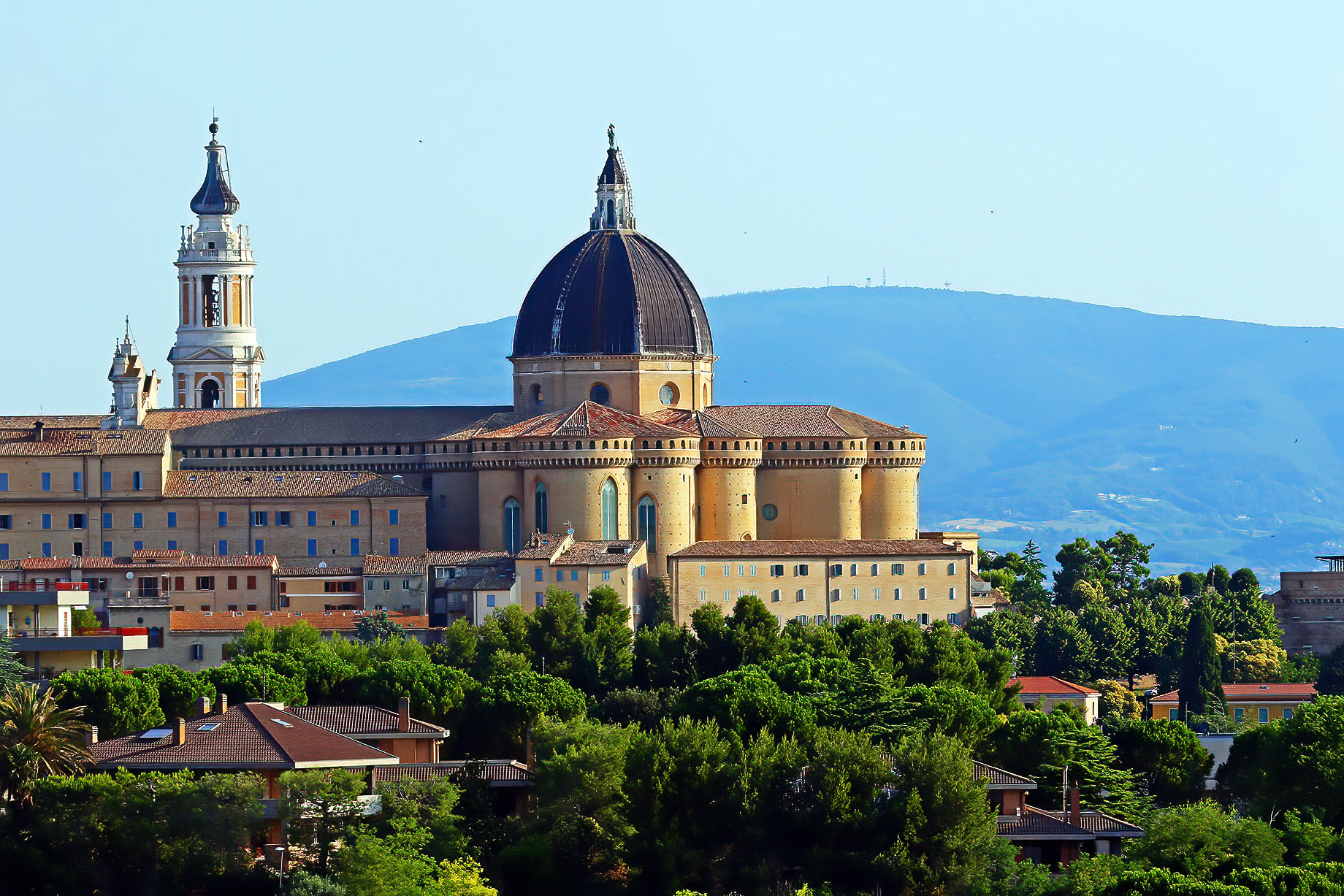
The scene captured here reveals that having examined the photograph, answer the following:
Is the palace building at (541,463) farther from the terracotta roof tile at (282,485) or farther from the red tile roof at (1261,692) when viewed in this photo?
the red tile roof at (1261,692)

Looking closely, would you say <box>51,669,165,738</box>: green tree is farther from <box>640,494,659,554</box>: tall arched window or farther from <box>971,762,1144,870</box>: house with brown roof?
<box>640,494,659,554</box>: tall arched window

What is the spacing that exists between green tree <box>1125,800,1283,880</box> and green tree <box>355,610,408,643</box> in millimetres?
37843

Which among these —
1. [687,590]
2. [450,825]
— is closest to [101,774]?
[450,825]

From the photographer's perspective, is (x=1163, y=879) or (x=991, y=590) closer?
(x=1163, y=879)

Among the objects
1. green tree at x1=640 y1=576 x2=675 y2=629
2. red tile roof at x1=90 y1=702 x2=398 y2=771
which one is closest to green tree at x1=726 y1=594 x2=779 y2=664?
green tree at x1=640 y1=576 x2=675 y2=629

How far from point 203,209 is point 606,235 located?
28.4 metres

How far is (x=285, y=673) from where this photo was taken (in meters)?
85.8

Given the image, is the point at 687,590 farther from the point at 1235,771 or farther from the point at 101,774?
the point at 101,774

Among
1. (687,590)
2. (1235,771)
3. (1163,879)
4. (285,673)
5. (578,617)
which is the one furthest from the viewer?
(687,590)

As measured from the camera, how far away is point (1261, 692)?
10894cm

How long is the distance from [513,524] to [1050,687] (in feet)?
70.1

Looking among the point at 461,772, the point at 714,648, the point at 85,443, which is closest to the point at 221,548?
the point at 85,443

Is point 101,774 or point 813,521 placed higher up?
point 813,521

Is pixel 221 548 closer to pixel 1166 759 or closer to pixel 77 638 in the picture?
pixel 77 638
